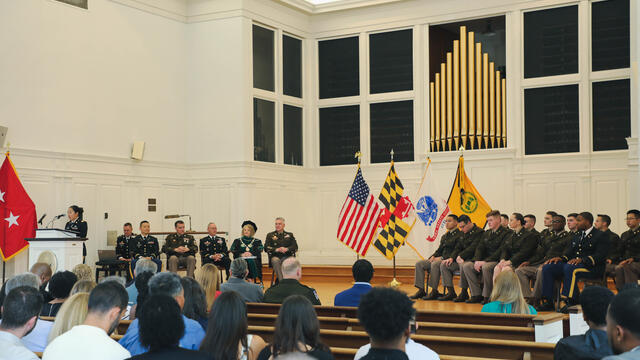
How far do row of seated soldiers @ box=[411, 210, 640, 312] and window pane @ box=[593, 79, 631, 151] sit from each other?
12.0 ft

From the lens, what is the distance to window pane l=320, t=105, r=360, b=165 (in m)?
15.2

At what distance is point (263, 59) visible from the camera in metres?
14.5

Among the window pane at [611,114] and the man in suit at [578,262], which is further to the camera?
the window pane at [611,114]

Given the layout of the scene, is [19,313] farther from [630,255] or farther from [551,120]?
[551,120]

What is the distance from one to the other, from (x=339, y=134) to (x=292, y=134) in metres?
1.02

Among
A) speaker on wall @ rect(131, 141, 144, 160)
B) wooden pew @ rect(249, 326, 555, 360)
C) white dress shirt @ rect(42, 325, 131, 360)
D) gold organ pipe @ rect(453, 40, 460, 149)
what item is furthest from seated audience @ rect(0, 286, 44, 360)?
gold organ pipe @ rect(453, 40, 460, 149)

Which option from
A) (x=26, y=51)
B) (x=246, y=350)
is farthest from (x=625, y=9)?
(x=246, y=350)

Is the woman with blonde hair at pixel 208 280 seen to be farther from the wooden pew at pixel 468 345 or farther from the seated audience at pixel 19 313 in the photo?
the seated audience at pixel 19 313

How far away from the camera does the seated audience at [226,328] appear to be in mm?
3012

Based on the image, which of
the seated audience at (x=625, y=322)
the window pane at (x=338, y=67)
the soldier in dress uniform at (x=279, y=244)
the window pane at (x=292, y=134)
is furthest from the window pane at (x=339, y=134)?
the seated audience at (x=625, y=322)

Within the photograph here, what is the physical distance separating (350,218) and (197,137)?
13.2 ft

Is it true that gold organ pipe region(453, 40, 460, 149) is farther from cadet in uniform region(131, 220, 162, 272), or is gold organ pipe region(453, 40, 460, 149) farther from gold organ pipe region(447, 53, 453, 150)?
cadet in uniform region(131, 220, 162, 272)

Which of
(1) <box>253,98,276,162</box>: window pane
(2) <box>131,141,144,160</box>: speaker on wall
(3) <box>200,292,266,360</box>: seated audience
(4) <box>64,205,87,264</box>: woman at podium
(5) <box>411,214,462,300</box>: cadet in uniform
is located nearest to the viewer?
(3) <box>200,292,266,360</box>: seated audience

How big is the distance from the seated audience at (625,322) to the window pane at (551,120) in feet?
36.7
